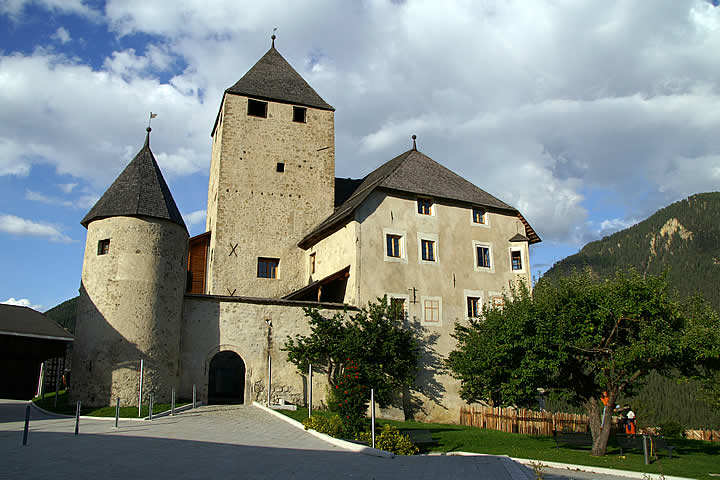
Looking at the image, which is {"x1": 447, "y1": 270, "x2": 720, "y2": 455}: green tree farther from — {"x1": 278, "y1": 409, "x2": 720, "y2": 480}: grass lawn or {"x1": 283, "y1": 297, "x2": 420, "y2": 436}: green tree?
{"x1": 283, "y1": 297, "x2": 420, "y2": 436}: green tree

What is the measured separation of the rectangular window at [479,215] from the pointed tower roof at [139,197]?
15310 mm

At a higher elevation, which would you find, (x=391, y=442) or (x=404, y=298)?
(x=404, y=298)

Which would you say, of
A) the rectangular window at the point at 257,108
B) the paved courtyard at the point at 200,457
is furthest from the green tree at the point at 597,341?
the rectangular window at the point at 257,108

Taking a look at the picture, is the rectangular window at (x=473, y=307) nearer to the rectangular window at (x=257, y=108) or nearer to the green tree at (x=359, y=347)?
the green tree at (x=359, y=347)

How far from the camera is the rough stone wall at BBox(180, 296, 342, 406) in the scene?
871 inches

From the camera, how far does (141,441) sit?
12.2m

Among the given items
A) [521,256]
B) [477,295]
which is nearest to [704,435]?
[521,256]

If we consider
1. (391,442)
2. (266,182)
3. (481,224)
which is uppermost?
(266,182)

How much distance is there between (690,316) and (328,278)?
48.4 ft

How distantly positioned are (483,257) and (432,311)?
470 centimetres

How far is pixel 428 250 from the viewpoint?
92.0 ft

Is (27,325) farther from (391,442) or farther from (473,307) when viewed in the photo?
(473,307)

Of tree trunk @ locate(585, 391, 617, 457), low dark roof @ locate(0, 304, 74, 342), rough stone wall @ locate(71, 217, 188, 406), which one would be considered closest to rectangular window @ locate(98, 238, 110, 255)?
rough stone wall @ locate(71, 217, 188, 406)

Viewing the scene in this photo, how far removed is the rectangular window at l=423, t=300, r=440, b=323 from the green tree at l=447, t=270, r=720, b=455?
284 inches
